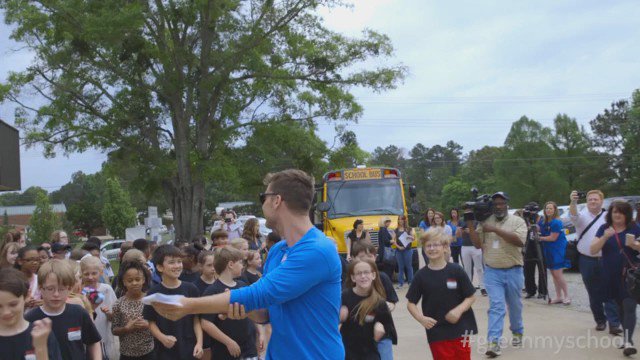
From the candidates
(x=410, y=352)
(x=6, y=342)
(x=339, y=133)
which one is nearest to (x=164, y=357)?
(x=6, y=342)

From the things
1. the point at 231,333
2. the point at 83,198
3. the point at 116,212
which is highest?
the point at 83,198

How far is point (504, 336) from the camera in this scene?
9.27 meters

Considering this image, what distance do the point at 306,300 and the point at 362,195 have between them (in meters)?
15.8

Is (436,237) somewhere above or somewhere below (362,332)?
above

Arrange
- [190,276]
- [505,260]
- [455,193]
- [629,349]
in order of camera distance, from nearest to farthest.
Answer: [629,349] < [190,276] < [505,260] < [455,193]

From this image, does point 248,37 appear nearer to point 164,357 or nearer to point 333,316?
point 164,357

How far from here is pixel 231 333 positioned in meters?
5.83

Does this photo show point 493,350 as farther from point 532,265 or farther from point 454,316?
point 532,265

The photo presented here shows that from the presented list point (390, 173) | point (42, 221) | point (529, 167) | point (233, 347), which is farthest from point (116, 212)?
point (233, 347)

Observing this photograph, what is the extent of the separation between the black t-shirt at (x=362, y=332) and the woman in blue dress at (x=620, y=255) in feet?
11.3

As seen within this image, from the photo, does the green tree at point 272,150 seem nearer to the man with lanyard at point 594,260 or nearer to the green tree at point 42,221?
the man with lanyard at point 594,260

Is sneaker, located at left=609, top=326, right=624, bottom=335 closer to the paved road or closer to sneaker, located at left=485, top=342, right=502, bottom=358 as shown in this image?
the paved road

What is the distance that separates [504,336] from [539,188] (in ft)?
229

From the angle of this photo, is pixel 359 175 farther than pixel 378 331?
Yes
